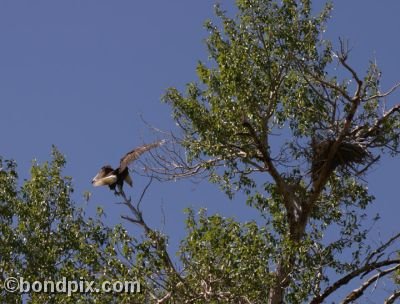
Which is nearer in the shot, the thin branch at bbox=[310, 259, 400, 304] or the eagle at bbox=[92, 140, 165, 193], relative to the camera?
the eagle at bbox=[92, 140, 165, 193]

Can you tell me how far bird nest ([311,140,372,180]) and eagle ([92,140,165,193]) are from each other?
8.62 feet

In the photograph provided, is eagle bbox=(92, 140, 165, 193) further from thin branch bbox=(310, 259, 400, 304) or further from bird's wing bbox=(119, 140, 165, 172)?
thin branch bbox=(310, 259, 400, 304)

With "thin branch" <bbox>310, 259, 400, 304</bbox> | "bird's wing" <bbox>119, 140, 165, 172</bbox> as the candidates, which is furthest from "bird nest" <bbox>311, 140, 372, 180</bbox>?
"bird's wing" <bbox>119, 140, 165, 172</bbox>

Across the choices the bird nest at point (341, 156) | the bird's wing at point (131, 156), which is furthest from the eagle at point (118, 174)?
the bird nest at point (341, 156)

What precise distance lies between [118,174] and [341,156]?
3408 mm

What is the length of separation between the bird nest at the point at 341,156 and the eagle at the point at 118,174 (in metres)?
2.63

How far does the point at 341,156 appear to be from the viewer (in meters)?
16.5

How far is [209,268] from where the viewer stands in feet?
46.0

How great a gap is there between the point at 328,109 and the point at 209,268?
3.83 metres

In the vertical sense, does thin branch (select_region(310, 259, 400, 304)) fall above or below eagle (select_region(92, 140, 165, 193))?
below

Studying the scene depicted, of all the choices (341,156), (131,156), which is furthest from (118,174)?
(341,156)

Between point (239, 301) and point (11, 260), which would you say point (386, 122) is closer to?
point (239, 301)

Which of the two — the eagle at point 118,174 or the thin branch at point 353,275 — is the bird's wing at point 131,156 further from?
the thin branch at point 353,275

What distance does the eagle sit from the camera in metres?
14.8
